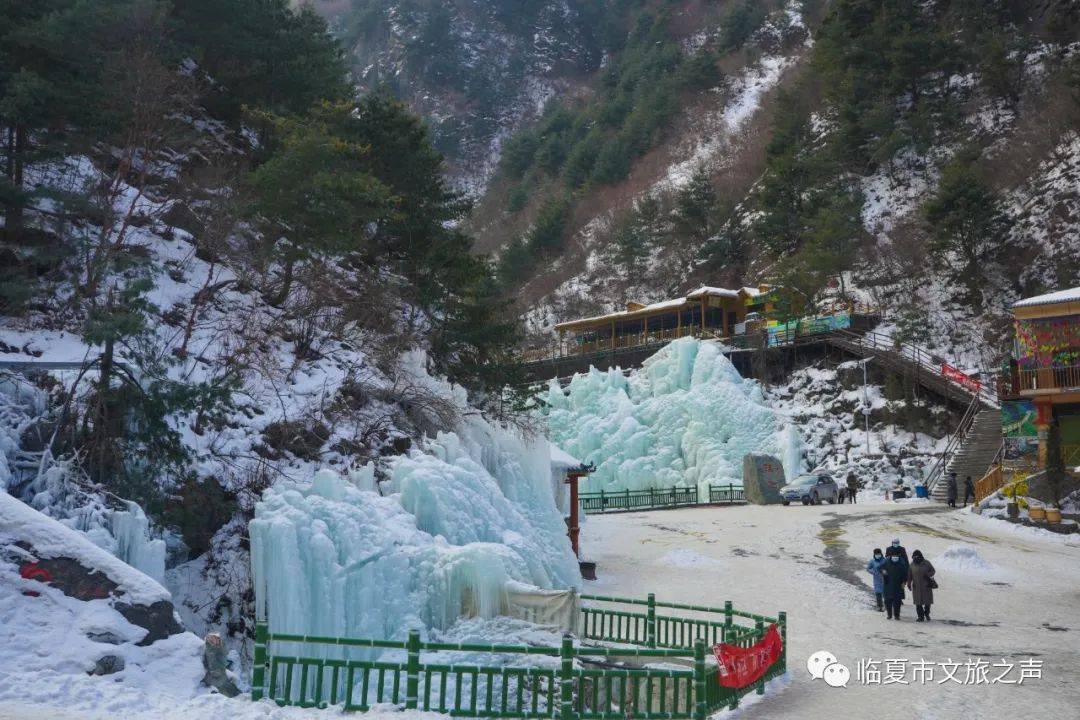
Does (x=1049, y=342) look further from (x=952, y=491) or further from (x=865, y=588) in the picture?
(x=865, y=588)

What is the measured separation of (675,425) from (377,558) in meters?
31.4

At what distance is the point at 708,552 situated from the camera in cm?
2320

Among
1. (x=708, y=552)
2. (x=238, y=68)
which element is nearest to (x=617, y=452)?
(x=708, y=552)

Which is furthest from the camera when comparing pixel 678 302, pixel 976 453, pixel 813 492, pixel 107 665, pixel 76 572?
pixel 678 302

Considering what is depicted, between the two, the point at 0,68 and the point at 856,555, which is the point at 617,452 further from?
the point at 0,68

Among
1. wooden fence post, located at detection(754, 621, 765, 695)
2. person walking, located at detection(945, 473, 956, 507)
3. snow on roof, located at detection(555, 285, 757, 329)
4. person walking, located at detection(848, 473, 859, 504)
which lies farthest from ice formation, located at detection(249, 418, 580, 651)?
snow on roof, located at detection(555, 285, 757, 329)

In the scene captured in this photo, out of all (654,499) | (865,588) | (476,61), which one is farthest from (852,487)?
(476,61)

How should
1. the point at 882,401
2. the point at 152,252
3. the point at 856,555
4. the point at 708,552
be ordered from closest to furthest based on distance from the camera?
the point at 152,252 → the point at 856,555 → the point at 708,552 → the point at 882,401

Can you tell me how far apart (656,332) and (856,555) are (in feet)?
107

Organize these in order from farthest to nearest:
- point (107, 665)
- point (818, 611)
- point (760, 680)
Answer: point (818, 611) → point (760, 680) → point (107, 665)

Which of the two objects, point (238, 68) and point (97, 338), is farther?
point (238, 68)

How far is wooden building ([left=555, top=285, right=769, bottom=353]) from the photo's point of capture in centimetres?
5047

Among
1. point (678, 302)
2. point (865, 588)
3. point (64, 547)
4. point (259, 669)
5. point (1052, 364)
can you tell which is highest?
point (678, 302)

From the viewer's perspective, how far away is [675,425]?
1635 inches
